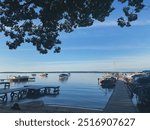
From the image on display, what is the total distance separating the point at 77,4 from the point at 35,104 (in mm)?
2116

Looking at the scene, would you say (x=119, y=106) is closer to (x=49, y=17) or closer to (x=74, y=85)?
(x=74, y=85)

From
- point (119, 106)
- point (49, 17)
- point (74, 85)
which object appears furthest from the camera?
point (119, 106)

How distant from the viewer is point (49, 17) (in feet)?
21.4

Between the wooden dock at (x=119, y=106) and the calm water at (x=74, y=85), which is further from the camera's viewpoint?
the calm water at (x=74, y=85)

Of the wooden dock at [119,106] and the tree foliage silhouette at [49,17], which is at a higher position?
the tree foliage silhouette at [49,17]

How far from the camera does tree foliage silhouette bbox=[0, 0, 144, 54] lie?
20.7 feet

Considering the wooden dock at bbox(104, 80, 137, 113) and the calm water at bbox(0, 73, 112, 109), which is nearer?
the wooden dock at bbox(104, 80, 137, 113)

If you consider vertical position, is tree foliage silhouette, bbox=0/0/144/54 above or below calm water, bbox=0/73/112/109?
above

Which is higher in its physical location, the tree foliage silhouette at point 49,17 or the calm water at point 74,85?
the tree foliage silhouette at point 49,17

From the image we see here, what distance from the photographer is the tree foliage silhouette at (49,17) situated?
6301 millimetres

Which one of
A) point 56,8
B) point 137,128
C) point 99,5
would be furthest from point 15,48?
point 137,128

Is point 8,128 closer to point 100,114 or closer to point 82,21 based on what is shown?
point 100,114

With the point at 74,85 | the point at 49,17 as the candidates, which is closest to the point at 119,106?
the point at 74,85

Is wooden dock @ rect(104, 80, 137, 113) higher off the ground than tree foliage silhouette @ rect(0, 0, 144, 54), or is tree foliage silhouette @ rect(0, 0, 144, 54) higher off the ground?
tree foliage silhouette @ rect(0, 0, 144, 54)
